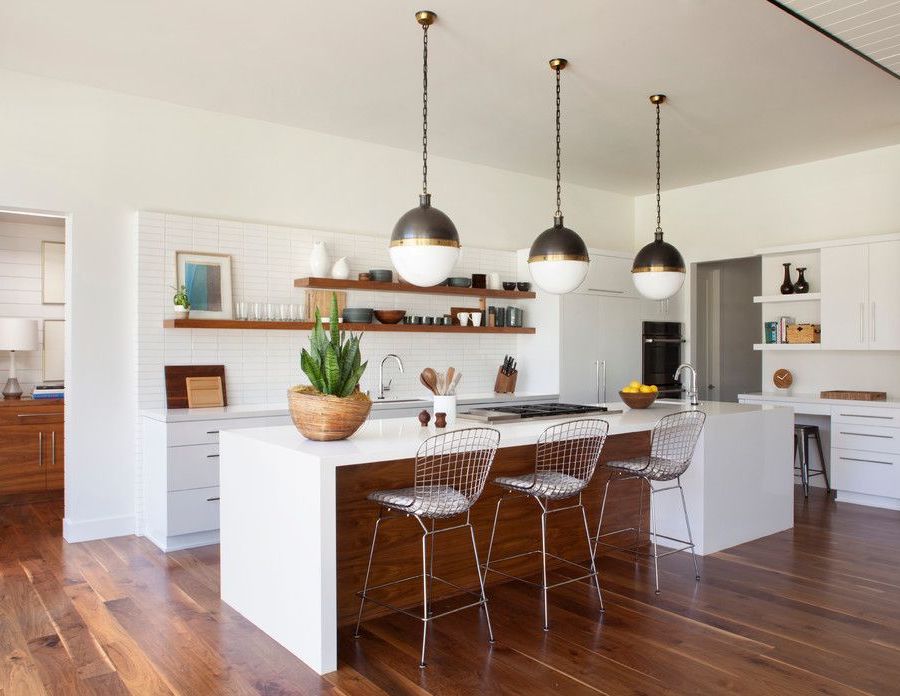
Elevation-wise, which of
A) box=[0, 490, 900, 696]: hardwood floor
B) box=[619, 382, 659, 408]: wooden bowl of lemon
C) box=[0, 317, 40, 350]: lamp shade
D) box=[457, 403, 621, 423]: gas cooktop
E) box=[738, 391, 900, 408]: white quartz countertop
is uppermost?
box=[0, 317, 40, 350]: lamp shade

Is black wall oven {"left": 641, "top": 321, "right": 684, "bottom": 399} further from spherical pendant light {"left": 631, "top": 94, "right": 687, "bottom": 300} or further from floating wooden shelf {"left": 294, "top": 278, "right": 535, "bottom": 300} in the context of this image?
spherical pendant light {"left": 631, "top": 94, "right": 687, "bottom": 300}

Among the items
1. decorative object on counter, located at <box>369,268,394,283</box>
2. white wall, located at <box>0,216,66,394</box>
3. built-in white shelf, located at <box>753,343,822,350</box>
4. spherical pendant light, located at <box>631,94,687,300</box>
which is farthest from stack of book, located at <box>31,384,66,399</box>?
built-in white shelf, located at <box>753,343,822,350</box>

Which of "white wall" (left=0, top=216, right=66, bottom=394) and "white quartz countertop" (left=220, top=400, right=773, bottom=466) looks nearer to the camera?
"white quartz countertop" (left=220, top=400, right=773, bottom=466)

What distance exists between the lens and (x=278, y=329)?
5.32 m

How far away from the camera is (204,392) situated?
506cm

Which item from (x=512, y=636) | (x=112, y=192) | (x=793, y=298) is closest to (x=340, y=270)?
(x=112, y=192)

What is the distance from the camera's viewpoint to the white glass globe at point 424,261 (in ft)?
11.1

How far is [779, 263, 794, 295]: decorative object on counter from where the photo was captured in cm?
661

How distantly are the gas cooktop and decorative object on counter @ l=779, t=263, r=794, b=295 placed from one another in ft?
9.43

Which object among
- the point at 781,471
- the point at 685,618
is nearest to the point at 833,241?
the point at 781,471

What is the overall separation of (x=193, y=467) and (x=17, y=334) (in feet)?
8.59

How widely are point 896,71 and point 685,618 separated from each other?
2765 mm

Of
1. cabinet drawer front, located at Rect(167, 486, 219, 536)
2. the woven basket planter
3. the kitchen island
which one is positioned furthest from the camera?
cabinet drawer front, located at Rect(167, 486, 219, 536)

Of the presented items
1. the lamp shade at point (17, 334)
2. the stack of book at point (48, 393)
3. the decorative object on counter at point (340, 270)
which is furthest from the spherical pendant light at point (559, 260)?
the lamp shade at point (17, 334)
